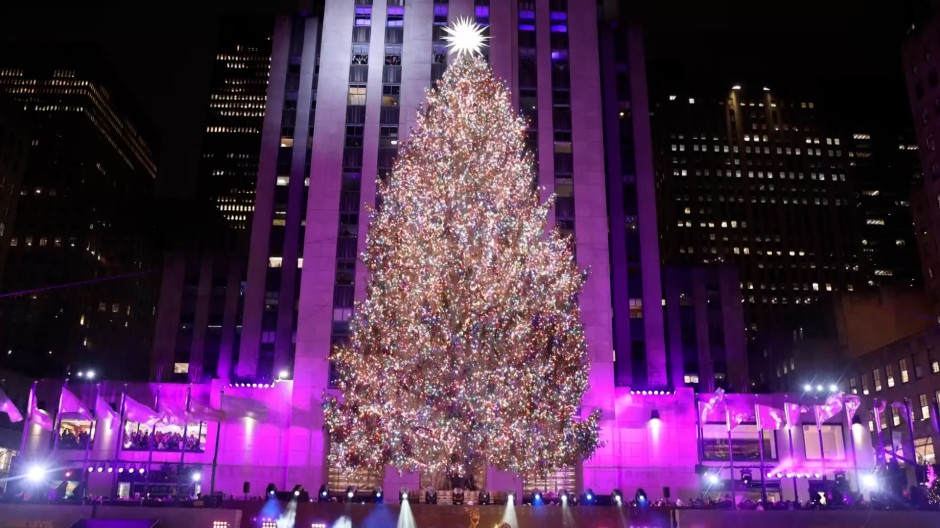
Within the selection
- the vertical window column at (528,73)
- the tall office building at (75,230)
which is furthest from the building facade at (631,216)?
the tall office building at (75,230)

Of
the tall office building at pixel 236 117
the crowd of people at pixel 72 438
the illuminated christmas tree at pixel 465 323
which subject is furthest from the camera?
the tall office building at pixel 236 117

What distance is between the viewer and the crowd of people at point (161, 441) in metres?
51.4

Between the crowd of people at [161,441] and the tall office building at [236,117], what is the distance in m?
95.2

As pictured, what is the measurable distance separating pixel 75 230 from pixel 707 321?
103996mm

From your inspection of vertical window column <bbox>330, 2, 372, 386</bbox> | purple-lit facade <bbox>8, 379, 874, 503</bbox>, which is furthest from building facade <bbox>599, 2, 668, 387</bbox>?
vertical window column <bbox>330, 2, 372, 386</bbox>

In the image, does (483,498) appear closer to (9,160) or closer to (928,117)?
(928,117)

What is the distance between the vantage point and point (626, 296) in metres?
53.4

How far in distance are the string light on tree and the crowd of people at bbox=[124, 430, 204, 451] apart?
1303 inches

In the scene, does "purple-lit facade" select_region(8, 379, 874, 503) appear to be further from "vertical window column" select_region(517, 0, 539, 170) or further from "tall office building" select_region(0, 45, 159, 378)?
"tall office building" select_region(0, 45, 159, 378)

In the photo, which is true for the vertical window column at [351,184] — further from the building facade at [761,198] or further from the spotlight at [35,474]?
the building facade at [761,198]

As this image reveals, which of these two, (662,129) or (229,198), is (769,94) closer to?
(662,129)

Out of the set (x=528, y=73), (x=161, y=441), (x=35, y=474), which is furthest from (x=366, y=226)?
(x=35, y=474)

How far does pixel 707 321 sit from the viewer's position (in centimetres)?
7094

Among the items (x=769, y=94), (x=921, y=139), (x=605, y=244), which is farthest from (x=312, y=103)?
(x=769, y=94)
